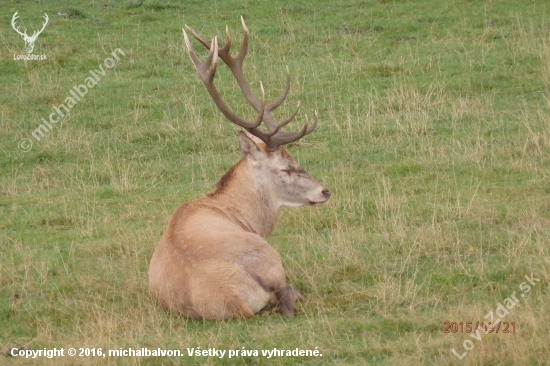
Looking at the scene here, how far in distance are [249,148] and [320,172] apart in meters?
2.76

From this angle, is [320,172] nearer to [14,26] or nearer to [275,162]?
[275,162]

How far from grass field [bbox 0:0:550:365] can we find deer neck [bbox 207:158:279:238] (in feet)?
1.24

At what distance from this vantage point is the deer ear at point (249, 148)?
8.19m

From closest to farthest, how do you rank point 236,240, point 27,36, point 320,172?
point 236,240
point 320,172
point 27,36

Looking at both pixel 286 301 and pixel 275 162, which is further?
pixel 275 162

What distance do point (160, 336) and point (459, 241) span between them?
2800 millimetres

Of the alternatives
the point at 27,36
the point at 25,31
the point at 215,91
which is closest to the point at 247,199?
the point at 215,91

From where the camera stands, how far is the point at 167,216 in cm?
988

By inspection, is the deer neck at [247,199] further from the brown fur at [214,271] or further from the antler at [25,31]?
the antler at [25,31]

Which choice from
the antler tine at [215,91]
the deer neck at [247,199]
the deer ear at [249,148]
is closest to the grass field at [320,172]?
the deer neck at [247,199]

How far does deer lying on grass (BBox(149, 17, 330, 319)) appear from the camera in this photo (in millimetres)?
6695

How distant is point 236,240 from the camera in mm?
7059
